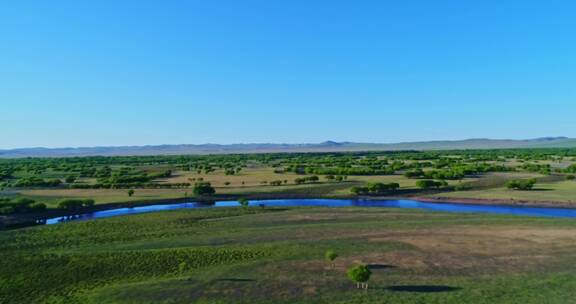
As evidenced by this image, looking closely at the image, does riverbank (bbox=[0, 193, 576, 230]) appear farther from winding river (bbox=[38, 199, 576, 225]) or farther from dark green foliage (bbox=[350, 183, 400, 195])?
dark green foliage (bbox=[350, 183, 400, 195])

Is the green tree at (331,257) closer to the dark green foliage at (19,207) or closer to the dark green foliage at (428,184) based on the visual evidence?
the dark green foliage at (19,207)

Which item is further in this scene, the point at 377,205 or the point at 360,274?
the point at 377,205

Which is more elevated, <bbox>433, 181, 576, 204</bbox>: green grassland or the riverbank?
<bbox>433, 181, 576, 204</bbox>: green grassland

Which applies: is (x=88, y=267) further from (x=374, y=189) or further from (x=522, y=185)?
(x=522, y=185)

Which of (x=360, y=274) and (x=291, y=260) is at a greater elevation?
(x=360, y=274)

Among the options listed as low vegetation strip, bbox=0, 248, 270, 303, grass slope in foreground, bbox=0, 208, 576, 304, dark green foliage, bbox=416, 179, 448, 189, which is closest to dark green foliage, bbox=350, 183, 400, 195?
dark green foliage, bbox=416, 179, 448, 189

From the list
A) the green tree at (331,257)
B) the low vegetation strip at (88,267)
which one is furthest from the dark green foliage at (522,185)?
the low vegetation strip at (88,267)

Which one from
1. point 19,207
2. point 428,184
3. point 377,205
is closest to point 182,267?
point 377,205

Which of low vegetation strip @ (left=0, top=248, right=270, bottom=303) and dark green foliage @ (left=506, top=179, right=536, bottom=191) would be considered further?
dark green foliage @ (left=506, top=179, right=536, bottom=191)

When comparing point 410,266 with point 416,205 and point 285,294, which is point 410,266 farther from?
point 416,205
